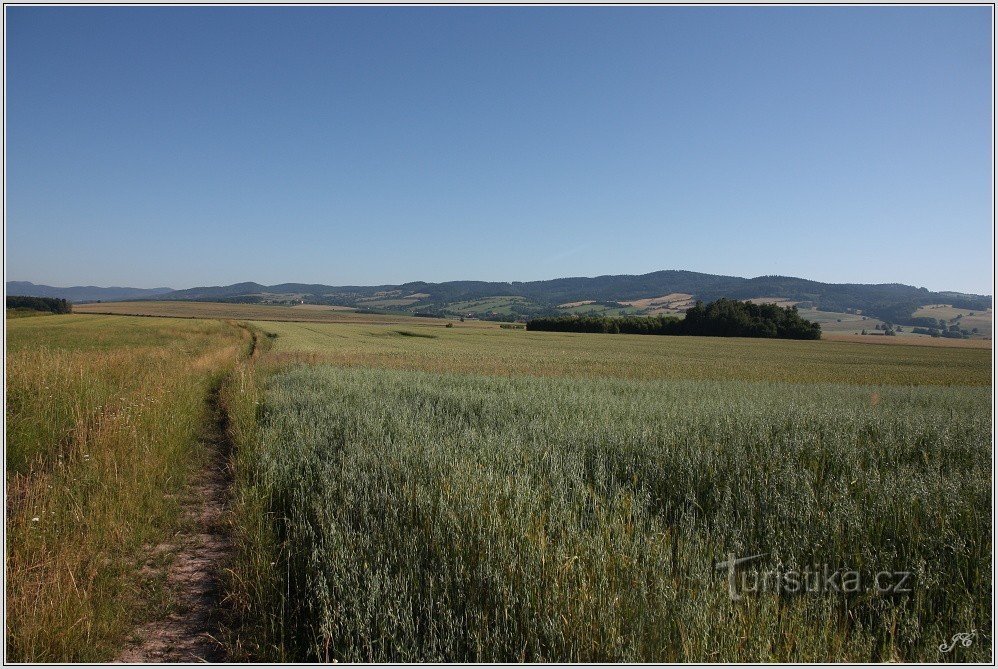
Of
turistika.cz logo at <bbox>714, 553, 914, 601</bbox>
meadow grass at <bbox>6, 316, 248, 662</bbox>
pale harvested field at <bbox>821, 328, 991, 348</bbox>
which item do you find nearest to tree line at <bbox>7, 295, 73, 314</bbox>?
meadow grass at <bbox>6, 316, 248, 662</bbox>

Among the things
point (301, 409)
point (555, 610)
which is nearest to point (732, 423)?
point (555, 610)

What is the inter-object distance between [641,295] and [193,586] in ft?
257

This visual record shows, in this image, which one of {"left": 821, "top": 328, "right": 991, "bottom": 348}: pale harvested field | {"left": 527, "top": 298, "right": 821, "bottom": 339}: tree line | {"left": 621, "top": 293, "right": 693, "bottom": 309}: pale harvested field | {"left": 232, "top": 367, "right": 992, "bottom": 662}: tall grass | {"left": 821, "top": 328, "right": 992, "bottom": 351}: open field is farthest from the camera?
{"left": 621, "top": 293, "right": 693, "bottom": 309}: pale harvested field

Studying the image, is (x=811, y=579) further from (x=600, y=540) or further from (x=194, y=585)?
(x=194, y=585)

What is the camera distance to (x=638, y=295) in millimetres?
78750

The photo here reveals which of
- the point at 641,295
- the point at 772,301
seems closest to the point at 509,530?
the point at 772,301

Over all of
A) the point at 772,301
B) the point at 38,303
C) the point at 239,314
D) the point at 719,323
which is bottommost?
the point at 239,314

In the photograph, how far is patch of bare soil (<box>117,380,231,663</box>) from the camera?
3250mm

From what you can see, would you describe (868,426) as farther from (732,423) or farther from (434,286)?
(434,286)

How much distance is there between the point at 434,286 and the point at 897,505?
173685 millimetres

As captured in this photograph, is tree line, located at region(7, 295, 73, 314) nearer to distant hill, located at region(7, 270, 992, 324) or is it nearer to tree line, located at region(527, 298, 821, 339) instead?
distant hill, located at region(7, 270, 992, 324)

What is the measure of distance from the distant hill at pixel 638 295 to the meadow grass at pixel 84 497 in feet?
16.0

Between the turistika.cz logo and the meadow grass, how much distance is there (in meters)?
4.00

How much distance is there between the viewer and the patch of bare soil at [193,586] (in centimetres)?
325
